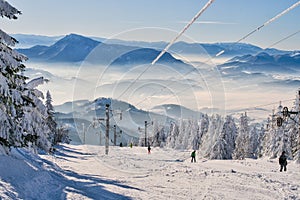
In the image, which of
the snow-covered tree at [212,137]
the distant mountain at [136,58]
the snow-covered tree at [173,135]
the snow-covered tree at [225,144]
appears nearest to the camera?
the distant mountain at [136,58]

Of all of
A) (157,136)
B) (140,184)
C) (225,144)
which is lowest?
(140,184)

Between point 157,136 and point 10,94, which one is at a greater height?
point 157,136

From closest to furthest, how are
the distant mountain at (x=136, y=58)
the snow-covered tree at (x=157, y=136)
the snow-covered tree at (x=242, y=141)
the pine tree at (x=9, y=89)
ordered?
the pine tree at (x=9, y=89) → the distant mountain at (x=136, y=58) → the snow-covered tree at (x=242, y=141) → the snow-covered tree at (x=157, y=136)

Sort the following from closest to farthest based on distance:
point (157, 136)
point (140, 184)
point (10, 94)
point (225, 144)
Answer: point (10, 94), point (140, 184), point (225, 144), point (157, 136)

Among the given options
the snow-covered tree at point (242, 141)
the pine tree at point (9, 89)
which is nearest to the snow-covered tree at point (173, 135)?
the snow-covered tree at point (242, 141)

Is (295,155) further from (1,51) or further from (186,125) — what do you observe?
(186,125)

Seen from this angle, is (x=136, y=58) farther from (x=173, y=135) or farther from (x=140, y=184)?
(x=173, y=135)

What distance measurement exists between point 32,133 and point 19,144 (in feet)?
6.72

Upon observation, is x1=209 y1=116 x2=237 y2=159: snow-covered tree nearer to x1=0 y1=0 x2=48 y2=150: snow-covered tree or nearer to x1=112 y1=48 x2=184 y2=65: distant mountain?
x1=112 y1=48 x2=184 y2=65: distant mountain

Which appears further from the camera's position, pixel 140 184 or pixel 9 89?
pixel 140 184

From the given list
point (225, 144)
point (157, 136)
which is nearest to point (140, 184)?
point (225, 144)

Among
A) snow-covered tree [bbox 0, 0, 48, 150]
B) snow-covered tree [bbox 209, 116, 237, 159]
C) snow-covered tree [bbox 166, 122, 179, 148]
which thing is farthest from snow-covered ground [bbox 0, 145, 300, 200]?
snow-covered tree [bbox 166, 122, 179, 148]

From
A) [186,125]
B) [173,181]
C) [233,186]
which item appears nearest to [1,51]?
[173,181]

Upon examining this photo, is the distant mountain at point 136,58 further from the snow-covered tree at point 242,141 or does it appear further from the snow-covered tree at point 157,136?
the snow-covered tree at point 157,136
